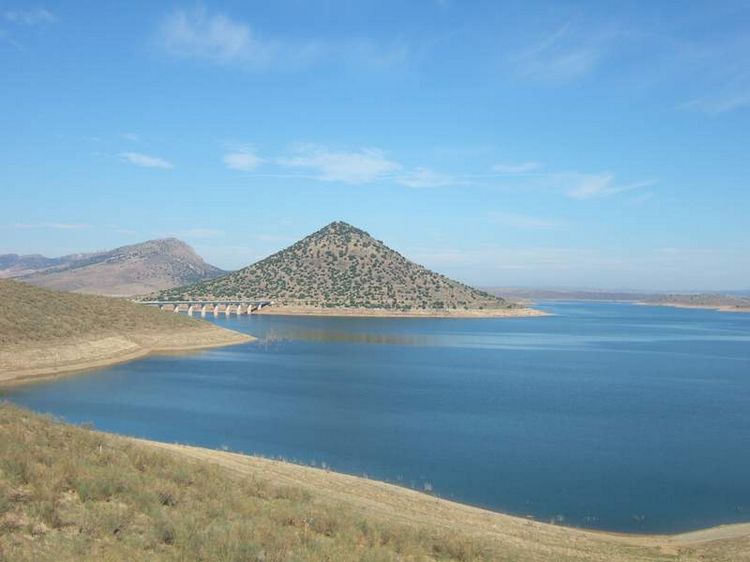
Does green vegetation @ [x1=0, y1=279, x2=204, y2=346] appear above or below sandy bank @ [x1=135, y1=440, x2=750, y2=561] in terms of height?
above

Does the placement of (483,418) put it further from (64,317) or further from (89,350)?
(64,317)

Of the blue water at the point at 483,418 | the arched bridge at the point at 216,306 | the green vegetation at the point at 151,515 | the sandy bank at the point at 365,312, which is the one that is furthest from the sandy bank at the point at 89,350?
the arched bridge at the point at 216,306

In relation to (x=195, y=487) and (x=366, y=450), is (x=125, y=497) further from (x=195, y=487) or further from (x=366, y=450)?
(x=366, y=450)

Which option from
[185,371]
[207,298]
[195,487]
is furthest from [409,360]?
[207,298]

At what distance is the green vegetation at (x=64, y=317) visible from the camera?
208 ft

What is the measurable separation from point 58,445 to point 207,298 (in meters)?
177

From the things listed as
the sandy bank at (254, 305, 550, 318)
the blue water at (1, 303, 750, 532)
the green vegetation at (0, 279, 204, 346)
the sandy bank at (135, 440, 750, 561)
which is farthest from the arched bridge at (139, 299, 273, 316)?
the sandy bank at (135, 440, 750, 561)

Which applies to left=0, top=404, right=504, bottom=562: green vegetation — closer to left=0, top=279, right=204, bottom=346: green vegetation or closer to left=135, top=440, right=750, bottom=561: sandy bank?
left=135, top=440, right=750, bottom=561: sandy bank

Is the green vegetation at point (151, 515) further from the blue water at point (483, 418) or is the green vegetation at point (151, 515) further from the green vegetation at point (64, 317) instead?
the green vegetation at point (64, 317)

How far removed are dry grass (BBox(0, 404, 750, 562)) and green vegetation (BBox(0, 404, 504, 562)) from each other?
1.1 inches

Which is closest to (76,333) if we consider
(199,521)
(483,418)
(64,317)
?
(64,317)

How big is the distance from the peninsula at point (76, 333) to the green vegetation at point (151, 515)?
45.3 meters

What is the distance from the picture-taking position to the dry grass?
1030 centimetres

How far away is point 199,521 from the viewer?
11.8 m
